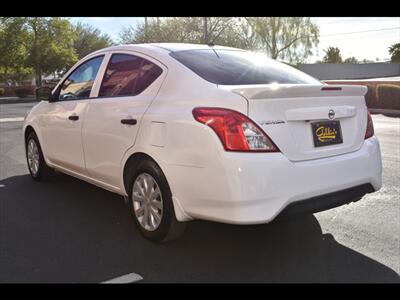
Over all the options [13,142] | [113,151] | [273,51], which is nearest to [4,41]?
[273,51]

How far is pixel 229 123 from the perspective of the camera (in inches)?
123

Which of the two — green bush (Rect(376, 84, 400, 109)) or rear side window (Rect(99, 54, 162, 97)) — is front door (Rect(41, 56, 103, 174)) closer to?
rear side window (Rect(99, 54, 162, 97))

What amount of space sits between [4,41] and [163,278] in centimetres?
4260

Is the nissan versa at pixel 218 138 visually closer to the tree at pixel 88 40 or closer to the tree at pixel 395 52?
the tree at pixel 88 40

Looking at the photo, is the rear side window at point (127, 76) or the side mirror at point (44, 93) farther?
the side mirror at point (44, 93)

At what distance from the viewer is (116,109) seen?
4.10m

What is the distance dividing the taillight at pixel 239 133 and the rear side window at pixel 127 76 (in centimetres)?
94

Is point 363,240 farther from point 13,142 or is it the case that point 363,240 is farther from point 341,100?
point 13,142

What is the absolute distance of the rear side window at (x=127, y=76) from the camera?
3.96 m

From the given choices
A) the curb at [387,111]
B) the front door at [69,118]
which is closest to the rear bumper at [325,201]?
the front door at [69,118]

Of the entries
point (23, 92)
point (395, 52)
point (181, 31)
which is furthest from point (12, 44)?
point (395, 52)

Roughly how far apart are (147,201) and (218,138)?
3.17 feet

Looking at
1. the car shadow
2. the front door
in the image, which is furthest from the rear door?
the car shadow

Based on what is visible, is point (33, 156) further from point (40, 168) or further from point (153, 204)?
point (153, 204)
